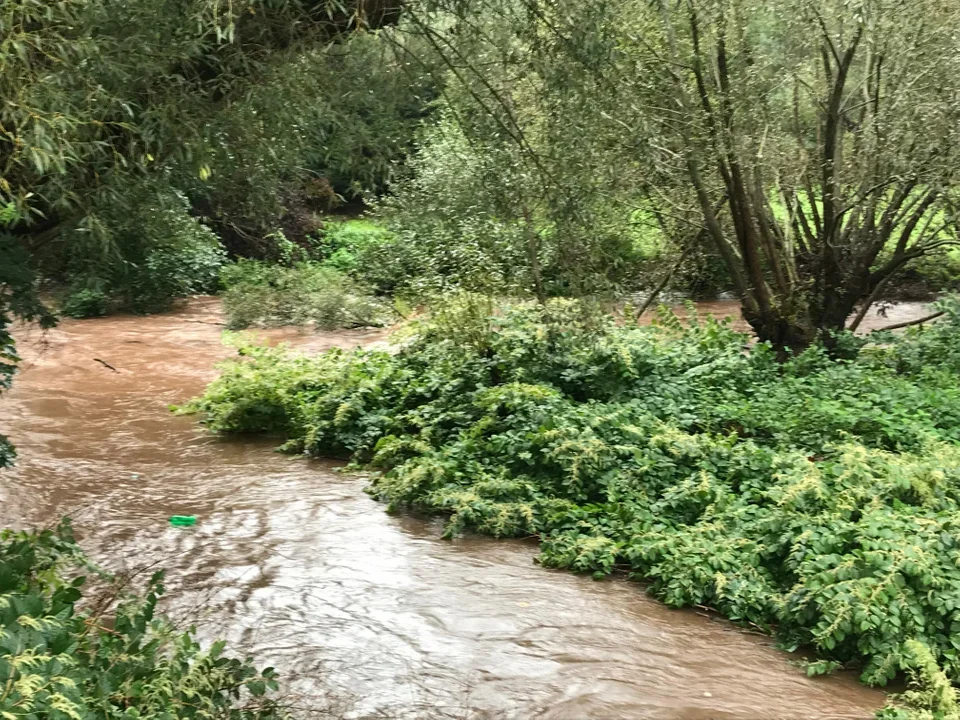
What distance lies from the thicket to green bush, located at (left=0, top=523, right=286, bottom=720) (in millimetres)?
3200

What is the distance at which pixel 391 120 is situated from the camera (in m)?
5.07

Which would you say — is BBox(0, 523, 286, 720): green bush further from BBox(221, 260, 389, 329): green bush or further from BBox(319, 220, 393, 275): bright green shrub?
A: BBox(319, 220, 393, 275): bright green shrub

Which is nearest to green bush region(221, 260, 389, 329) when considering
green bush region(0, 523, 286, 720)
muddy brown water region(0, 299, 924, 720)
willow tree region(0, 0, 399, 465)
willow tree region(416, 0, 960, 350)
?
muddy brown water region(0, 299, 924, 720)

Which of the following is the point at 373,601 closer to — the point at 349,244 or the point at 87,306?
the point at 87,306

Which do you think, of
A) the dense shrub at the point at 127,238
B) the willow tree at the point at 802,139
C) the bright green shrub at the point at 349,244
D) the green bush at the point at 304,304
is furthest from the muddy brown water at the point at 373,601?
the bright green shrub at the point at 349,244

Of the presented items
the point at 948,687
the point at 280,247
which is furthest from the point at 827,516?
the point at 280,247

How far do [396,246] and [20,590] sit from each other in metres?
13.3

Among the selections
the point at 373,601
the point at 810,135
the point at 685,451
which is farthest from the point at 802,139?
the point at 373,601

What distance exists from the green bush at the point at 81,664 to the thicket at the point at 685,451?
3.20 metres

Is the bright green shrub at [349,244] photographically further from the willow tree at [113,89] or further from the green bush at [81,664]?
the green bush at [81,664]

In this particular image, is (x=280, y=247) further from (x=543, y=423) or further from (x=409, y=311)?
(x=543, y=423)

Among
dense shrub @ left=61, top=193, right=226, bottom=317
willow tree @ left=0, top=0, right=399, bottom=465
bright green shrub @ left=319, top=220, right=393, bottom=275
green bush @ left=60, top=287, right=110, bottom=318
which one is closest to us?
willow tree @ left=0, top=0, right=399, bottom=465

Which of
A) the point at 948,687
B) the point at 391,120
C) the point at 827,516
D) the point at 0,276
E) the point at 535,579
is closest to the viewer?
the point at 0,276

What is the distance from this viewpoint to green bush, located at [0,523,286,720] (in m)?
2.27
